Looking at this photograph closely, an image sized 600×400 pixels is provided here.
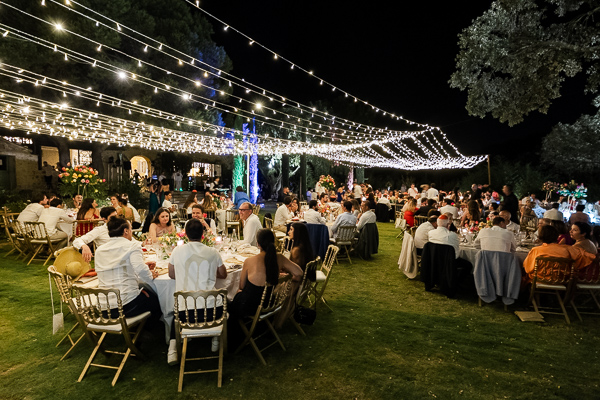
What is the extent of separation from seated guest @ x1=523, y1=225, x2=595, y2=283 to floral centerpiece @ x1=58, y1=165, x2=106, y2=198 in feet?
31.1

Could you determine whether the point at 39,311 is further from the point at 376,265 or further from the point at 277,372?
the point at 376,265

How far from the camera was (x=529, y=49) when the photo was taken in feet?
23.2

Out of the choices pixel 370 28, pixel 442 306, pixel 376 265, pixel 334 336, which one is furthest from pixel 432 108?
pixel 334 336

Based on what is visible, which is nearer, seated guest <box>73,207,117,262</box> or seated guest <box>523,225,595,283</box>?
seated guest <box>73,207,117,262</box>

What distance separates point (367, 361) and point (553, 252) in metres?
2.85

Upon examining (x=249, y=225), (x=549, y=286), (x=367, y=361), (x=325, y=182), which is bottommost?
(x=367, y=361)

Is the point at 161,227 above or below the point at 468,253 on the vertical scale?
above

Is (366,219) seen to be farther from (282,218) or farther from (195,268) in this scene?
(195,268)

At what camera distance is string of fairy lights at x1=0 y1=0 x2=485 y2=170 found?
29.2 feet

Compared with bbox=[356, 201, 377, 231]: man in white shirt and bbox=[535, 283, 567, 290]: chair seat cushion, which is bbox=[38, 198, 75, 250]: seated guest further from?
bbox=[535, 283, 567, 290]: chair seat cushion

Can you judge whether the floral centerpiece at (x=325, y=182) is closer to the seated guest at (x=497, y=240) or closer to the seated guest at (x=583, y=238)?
the seated guest at (x=497, y=240)

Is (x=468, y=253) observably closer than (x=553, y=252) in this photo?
No

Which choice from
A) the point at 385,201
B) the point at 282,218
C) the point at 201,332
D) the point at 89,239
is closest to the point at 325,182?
the point at 385,201

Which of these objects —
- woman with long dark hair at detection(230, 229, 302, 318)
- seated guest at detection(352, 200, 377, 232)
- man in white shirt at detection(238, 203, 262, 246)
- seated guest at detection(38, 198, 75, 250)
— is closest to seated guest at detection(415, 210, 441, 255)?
seated guest at detection(352, 200, 377, 232)
